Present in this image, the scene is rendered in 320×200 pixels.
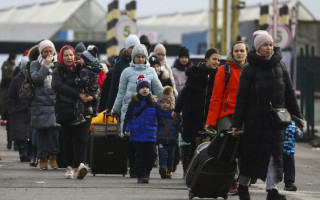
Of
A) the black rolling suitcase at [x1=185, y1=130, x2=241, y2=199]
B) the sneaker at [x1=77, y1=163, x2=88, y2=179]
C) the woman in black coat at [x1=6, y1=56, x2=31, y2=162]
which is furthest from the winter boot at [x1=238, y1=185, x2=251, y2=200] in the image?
the woman in black coat at [x1=6, y1=56, x2=31, y2=162]

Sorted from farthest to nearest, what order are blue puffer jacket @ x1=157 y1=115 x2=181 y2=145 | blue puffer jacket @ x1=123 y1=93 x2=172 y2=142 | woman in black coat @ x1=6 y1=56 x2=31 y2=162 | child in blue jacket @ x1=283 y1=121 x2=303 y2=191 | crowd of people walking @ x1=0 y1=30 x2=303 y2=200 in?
woman in black coat @ x1=6 y1=56 x2=31 y2=162 < blue puffer jacket @ x1=157 y1=115 x2=181 y2=145 < blue puffer jacket @ x1=123 y1=93 x2=172 y2=142 < child in blue jacket @ x1=283 y1=121 x2=303 y2=191 < crowd of people walking @ x1=0 y1=30 x2=303 y2=200

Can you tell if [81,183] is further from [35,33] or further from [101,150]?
[35,33]

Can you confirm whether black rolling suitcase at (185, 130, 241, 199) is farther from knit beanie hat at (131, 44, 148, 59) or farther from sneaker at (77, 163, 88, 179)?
knit beanie hat at (131, 44, 148, 59)

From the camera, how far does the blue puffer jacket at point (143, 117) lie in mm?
13836

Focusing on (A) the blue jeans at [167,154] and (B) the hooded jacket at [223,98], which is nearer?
(B) the hooded jacket at [223,98]

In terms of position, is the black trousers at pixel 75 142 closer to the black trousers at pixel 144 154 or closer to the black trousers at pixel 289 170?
the black trousers at pixel 144 154

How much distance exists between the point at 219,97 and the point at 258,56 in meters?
1.29

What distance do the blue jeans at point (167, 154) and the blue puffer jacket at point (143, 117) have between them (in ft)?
4.53

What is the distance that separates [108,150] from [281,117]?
14.4 ft

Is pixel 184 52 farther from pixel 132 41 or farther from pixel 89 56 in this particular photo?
pixel 89 56

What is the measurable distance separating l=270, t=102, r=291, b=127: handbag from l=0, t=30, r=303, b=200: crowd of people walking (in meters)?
0.04

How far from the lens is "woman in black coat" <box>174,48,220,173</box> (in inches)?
535

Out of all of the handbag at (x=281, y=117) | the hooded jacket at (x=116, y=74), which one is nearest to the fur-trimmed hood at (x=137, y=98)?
the hooded jacket at (x=116, y=74)

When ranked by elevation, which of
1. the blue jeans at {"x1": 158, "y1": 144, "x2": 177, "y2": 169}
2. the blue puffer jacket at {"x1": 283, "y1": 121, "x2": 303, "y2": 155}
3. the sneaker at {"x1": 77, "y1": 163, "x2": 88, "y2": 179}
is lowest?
the sneaker at {"x1": 77, "y1": 163, "x2": 88, "y2": 179}
